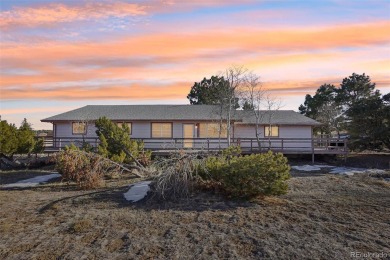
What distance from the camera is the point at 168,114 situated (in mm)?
27375

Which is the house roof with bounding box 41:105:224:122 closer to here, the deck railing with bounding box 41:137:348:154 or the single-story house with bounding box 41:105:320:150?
the single-story house with bounding box 41:105:320:150

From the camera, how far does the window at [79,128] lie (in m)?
26.7

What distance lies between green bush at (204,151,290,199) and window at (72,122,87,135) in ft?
59.6

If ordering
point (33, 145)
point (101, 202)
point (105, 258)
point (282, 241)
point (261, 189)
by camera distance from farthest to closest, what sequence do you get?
point (33, 145), point (101, 202), point (261, 189), point (282, 241), point (105, 258)

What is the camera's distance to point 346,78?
1644 inches

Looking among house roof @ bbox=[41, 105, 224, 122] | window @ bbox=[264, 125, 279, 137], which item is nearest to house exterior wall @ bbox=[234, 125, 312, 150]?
window @ bbox=[264, 125, 279, 137]

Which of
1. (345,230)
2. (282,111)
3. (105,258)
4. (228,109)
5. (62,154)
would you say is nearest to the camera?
(105,258)

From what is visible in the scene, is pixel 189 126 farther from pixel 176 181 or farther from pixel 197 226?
pixel 197 226

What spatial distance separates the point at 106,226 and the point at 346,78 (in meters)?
38.8

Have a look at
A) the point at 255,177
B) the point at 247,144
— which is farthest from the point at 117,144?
the point at 247,144

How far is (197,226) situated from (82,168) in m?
6.32

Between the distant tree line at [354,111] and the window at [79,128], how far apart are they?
17.2m

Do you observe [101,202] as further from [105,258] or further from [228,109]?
[228,109]

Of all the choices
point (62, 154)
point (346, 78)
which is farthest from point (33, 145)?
point (346, 78)
